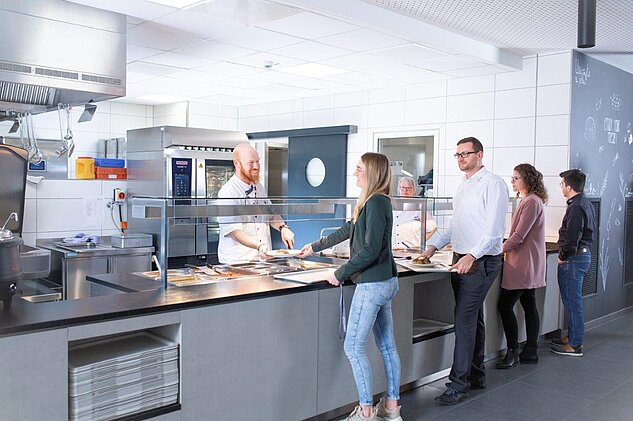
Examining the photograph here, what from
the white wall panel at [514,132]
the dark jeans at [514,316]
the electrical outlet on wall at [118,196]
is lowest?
the dark jeans at [514,316]

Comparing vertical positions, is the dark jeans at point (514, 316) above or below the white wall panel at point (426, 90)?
below

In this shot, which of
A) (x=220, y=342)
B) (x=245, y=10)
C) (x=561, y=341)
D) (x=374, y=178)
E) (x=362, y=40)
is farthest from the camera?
(x=561, y=341)

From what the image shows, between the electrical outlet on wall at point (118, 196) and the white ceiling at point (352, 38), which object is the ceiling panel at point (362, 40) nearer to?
the white ceiling at point (352, 38)

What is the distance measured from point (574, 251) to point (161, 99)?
4.93 m

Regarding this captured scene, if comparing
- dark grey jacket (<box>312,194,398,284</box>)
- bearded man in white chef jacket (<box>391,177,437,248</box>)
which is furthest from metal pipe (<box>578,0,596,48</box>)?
bearded man in white chef jacket (<box>391,177,437,248</box>)

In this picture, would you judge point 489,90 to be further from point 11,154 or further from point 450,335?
point 11,154

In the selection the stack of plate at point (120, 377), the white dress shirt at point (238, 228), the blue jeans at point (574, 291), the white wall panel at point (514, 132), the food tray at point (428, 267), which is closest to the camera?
the stack of plate at point (120, 377)

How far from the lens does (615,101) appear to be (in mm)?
5672

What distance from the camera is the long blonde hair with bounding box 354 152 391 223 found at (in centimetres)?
286

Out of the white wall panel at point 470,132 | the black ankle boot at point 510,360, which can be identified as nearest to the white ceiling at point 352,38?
the white wall panel at point 470,132

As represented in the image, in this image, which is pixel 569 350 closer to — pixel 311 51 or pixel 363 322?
pixel 363 322

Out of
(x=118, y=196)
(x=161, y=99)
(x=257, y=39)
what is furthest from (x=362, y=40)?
(x=161, y=99)

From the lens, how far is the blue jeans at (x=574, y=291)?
4.54 metres

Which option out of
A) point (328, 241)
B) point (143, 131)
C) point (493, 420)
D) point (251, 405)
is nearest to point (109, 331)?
point (251, 405)
